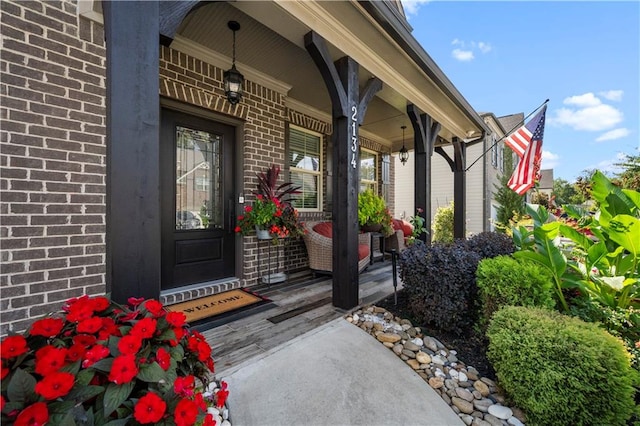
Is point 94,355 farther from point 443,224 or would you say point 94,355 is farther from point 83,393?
point 443,224

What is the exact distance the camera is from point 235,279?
11.7ft

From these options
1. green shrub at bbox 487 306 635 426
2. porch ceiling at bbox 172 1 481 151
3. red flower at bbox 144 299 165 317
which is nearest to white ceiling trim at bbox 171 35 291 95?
porch ceiling at bbox 172 1 481 151

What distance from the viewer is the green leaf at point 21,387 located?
2.50ft

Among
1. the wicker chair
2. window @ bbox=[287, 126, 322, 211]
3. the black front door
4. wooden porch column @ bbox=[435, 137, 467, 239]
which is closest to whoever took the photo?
the black front door

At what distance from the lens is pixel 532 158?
16.4 feet

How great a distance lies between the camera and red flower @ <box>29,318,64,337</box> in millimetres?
933

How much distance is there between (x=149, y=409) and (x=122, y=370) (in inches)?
6.0

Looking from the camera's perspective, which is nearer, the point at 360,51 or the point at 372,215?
the point at 360,51

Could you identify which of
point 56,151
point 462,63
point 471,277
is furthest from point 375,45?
point 462,63

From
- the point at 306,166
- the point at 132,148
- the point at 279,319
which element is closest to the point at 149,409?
the point at 132,148

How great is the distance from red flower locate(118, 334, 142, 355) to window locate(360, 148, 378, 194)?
228 inches

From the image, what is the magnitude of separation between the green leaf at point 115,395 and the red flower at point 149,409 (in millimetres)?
50

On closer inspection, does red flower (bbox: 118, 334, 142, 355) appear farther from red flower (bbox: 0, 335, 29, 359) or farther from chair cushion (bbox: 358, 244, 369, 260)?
chair cushion (bbox: 358, 244, 369, 260)

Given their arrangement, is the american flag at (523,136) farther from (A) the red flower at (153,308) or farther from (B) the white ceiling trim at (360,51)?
(A) the red flower at (153,308)
